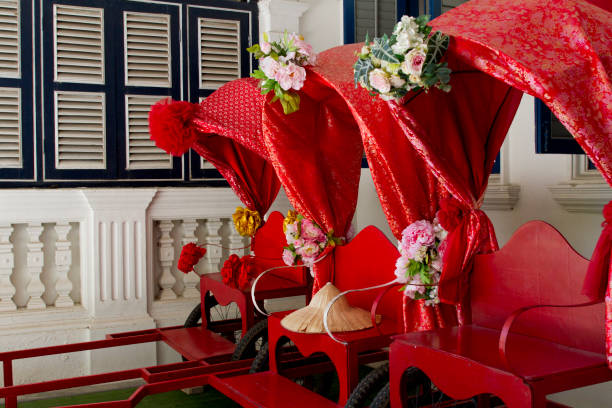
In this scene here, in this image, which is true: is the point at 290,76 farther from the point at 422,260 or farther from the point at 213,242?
the point at 213,242

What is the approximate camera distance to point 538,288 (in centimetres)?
254

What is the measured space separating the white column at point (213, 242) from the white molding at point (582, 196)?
102 inches

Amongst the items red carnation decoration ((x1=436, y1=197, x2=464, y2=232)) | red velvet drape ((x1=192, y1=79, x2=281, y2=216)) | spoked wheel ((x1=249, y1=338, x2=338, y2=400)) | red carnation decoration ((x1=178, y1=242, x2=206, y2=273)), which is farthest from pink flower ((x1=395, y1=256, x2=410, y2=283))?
red carnation decoration ((x1=178, y1=242, x2=206, y2=273))

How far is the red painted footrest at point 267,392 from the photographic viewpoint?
286 cm

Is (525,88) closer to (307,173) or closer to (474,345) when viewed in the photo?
(474,345)

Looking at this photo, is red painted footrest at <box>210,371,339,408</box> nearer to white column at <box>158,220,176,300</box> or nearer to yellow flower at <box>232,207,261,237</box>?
yellow flower at <box>232,207,261,237</box>

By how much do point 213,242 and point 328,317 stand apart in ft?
7.12

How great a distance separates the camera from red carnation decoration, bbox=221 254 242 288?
4074mm

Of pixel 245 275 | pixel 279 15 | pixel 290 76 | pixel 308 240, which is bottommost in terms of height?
pixel 245 275

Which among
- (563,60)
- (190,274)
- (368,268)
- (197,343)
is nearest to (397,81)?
(563,60)

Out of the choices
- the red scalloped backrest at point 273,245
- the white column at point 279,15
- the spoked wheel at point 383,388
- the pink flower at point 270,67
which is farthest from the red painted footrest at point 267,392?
the white column at point 279,15

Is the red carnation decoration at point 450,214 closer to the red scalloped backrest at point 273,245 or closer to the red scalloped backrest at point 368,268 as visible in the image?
the red scalloped backrest at point 368,268

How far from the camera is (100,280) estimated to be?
467cm

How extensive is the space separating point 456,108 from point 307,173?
110 cm
